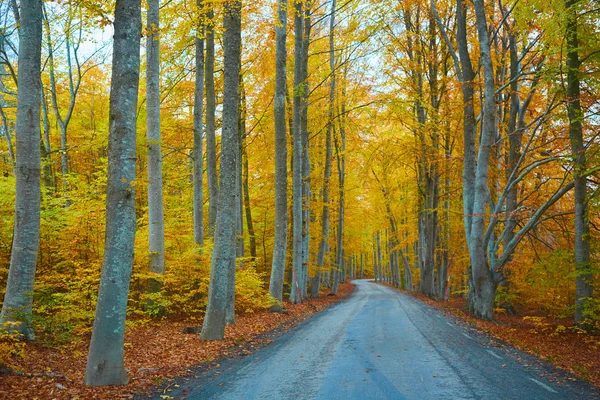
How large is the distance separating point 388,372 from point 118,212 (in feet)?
14.4

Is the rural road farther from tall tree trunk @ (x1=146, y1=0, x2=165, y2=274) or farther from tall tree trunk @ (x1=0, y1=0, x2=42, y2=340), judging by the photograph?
tall tree trunk @ (x1=146, y1=0, x2=165, y2=274)

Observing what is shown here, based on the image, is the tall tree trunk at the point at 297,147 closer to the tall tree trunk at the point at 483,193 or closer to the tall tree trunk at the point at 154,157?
the tall tree trunk at the point at 154,157

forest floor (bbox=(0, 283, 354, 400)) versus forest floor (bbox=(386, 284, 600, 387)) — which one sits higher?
forest floor (bbox=(0, 283, 354, 400))

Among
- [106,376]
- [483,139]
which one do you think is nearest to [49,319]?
[106,376]

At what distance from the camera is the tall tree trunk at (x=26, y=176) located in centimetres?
665

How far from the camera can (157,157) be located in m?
10.8

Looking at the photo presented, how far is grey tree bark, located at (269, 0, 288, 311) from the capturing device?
13.7 meters

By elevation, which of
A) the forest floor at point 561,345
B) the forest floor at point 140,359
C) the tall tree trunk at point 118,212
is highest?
the tall tree trunk at point 118,212

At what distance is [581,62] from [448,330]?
286 inches

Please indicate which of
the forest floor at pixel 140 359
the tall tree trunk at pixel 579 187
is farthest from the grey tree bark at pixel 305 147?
the tall tree trunk at pixel 579 187

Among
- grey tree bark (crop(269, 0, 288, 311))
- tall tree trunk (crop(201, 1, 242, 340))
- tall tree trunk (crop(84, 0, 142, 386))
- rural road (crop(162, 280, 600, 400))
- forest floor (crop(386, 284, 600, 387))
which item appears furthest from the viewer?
grey tree bark (crop(269, 0, 288, 311))

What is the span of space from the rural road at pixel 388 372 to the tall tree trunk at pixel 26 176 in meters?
3.47

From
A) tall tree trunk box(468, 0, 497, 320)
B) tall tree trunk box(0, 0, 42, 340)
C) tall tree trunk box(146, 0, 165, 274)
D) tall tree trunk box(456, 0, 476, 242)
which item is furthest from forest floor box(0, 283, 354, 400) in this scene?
tall tree trunk box(456, 0, 476, 242)

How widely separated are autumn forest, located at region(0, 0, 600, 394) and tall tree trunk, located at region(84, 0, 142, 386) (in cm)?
2
